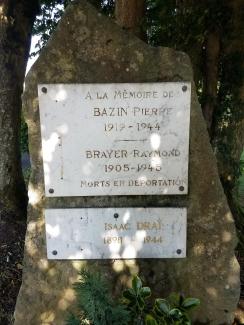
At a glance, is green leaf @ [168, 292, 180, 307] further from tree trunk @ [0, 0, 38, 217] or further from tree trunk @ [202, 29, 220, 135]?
tree trunk @ [0, 0, 38, 217]

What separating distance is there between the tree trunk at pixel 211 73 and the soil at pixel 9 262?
248 cm

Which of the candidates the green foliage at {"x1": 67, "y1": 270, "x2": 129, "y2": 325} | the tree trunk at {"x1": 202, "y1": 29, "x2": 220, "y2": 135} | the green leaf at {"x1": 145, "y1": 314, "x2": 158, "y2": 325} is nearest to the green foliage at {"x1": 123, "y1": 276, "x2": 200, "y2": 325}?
the green leaf at {"x1": 145, "y1": 314, "x2": 158, "y2": 325}

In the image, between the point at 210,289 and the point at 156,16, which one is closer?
the point at 210,289

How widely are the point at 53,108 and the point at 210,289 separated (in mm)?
1691

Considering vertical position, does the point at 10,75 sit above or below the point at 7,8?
below

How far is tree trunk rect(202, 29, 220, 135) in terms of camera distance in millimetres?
4125

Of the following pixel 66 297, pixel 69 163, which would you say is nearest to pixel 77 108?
pixel 69 163

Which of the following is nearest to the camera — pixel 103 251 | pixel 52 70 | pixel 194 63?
pixel 52 70

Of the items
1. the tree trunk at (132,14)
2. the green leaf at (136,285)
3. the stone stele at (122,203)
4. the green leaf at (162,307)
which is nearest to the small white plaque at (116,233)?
the stone stele at (122,203)

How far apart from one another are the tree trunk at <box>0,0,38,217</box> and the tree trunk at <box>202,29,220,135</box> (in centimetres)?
219

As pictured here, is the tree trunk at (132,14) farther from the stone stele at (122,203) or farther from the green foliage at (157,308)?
the green foliage at (157,308)

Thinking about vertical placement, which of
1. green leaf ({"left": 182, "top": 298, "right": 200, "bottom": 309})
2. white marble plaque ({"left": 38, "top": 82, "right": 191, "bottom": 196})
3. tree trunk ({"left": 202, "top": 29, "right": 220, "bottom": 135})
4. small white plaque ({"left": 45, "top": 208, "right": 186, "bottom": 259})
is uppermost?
tree trunk ({"left": 202, "top": 29, "right": 220, "bottom": 135})

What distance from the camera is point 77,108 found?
2529 millimetres

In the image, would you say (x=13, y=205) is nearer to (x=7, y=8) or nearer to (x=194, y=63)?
(x=7, y=8)
